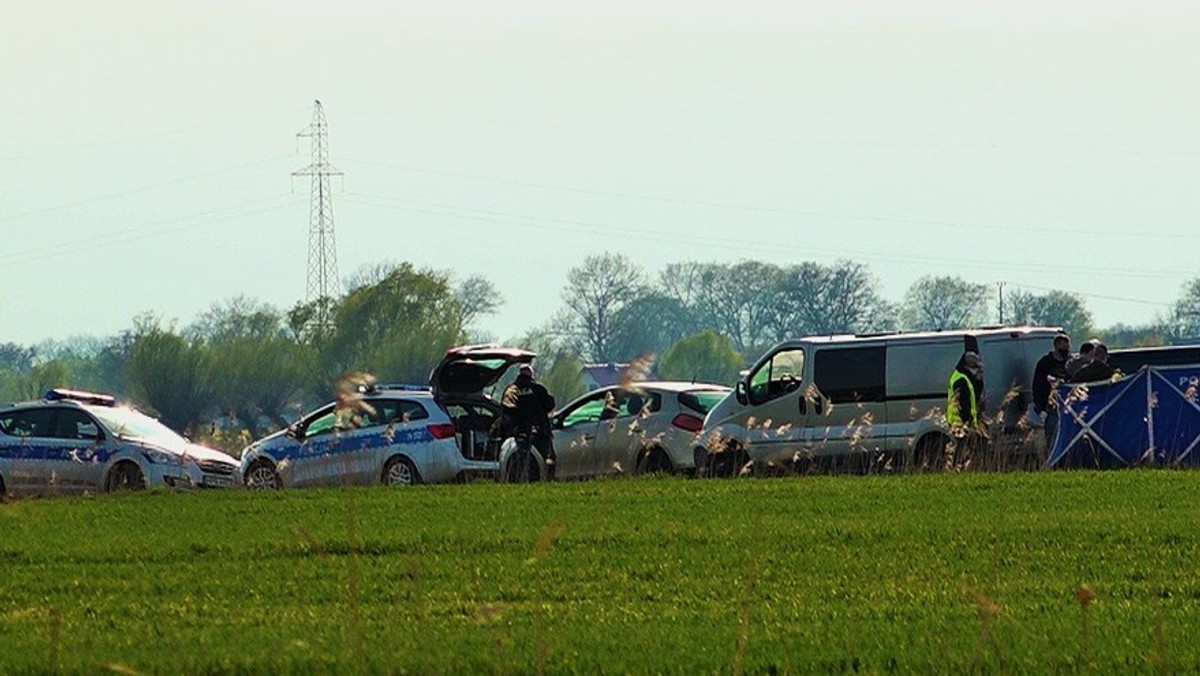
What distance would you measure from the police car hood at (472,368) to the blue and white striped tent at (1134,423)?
→ 706 centimetres

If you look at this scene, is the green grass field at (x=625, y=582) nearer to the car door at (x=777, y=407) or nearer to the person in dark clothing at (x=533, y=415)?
the person in dark clothing at (x=533, y=415)

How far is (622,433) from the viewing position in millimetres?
31203

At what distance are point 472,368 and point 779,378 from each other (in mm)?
3892

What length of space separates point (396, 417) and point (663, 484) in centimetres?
682

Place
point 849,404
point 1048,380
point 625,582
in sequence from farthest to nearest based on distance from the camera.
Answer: point 849,404 → point 1048,380 → point 625,582

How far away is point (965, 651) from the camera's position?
10.9m

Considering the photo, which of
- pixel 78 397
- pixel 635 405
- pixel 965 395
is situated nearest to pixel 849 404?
pixel 965 395

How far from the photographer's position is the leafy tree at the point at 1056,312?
139 metres

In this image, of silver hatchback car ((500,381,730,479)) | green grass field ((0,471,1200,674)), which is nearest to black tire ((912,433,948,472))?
silver hatchback car ((500,381,730,479))

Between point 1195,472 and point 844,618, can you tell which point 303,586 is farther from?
point 1195,472

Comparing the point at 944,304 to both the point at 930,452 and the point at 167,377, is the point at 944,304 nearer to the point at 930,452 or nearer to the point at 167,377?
the point at 167,377

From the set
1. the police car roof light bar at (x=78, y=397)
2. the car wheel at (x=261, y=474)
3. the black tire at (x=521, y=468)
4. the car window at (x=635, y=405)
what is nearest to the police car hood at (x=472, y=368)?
the car window at (x=635, y=405)

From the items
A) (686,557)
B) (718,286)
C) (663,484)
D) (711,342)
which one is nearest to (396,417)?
(663,484)

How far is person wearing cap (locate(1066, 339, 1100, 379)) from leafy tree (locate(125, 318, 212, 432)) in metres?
82.0
